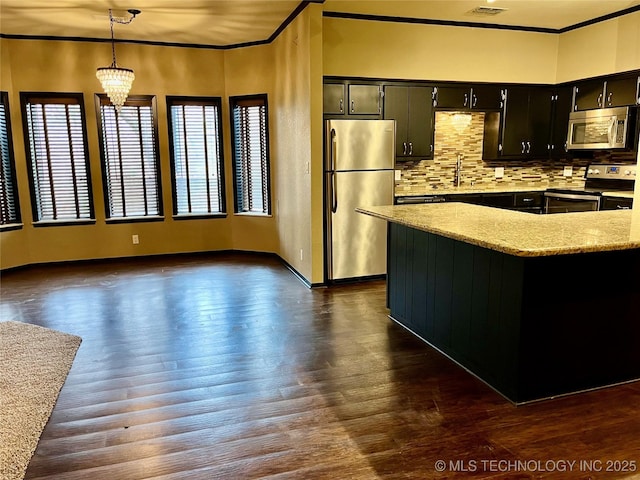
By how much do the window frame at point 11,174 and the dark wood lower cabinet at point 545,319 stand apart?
208 inches

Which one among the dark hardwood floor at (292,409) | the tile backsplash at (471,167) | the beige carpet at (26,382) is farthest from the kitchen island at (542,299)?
the tile backsplash at (471,167)

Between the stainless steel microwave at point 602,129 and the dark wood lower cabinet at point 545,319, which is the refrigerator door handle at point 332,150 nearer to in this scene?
the dark wood lower cabinet at point 545,319

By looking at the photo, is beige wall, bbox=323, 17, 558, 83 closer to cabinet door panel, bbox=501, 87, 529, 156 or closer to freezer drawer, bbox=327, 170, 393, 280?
cabinet door panel, bbox=501, 87, 529, 156

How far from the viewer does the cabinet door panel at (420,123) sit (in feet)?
17.3

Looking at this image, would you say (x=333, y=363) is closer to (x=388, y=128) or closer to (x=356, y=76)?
(x=388, y=128)

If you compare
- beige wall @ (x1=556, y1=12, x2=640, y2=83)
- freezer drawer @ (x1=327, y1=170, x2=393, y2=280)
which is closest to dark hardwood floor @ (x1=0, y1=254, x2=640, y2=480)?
freezer drawer @ (x1=327, y1=170, x2=393, y2=280)

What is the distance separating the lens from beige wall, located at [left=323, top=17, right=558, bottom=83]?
4914 mm

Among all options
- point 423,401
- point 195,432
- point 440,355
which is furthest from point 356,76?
point 195,432

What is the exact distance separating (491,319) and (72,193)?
5385mm

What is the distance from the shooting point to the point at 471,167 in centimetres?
599

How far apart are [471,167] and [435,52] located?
4.94 feet

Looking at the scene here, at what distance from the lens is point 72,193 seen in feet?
19.8

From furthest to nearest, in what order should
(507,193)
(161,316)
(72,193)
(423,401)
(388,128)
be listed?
(72,193)
(507,193)
(388,128)
(161,316)
(423,401)

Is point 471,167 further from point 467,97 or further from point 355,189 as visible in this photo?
point 355,189
